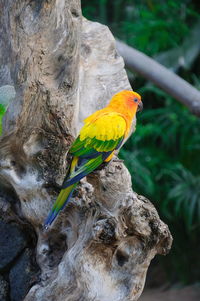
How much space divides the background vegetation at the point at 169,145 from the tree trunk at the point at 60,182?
2.44 meters

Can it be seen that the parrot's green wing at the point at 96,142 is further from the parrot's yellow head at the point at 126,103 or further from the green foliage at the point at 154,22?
the green foliage at the point at 154,22

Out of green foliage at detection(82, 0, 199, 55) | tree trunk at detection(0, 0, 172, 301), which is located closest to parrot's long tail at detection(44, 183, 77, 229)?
tree trunk at detection(0, 0, 172, 301)

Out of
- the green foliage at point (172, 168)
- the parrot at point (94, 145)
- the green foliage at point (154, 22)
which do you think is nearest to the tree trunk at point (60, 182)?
the parrot at point (94, 145)

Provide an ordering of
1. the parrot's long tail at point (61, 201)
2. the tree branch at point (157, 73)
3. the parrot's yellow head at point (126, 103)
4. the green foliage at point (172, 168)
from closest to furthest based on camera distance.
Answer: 1. the parrot's long tail at point (61, 201)
2. the parrot's yellow head at point (126, 103)
3. the tree branch at point (157, 73)
4. the green foliage at point (172, 168)

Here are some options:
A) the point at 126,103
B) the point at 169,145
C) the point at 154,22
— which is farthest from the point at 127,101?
the point at 169,145

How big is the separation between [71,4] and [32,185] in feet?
2.30

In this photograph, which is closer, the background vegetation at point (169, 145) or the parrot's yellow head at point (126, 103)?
the parrot's yellow head at point (126, 103)

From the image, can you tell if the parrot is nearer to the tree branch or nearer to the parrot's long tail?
the parrot's long tail

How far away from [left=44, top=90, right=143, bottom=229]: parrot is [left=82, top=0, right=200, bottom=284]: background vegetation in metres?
2.53

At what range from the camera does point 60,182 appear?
214 centimetres

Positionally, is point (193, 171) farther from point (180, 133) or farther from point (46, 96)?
point (46, 96)

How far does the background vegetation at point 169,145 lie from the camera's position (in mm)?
4734

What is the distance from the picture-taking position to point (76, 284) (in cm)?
202

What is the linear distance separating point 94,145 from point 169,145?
3073 mm
